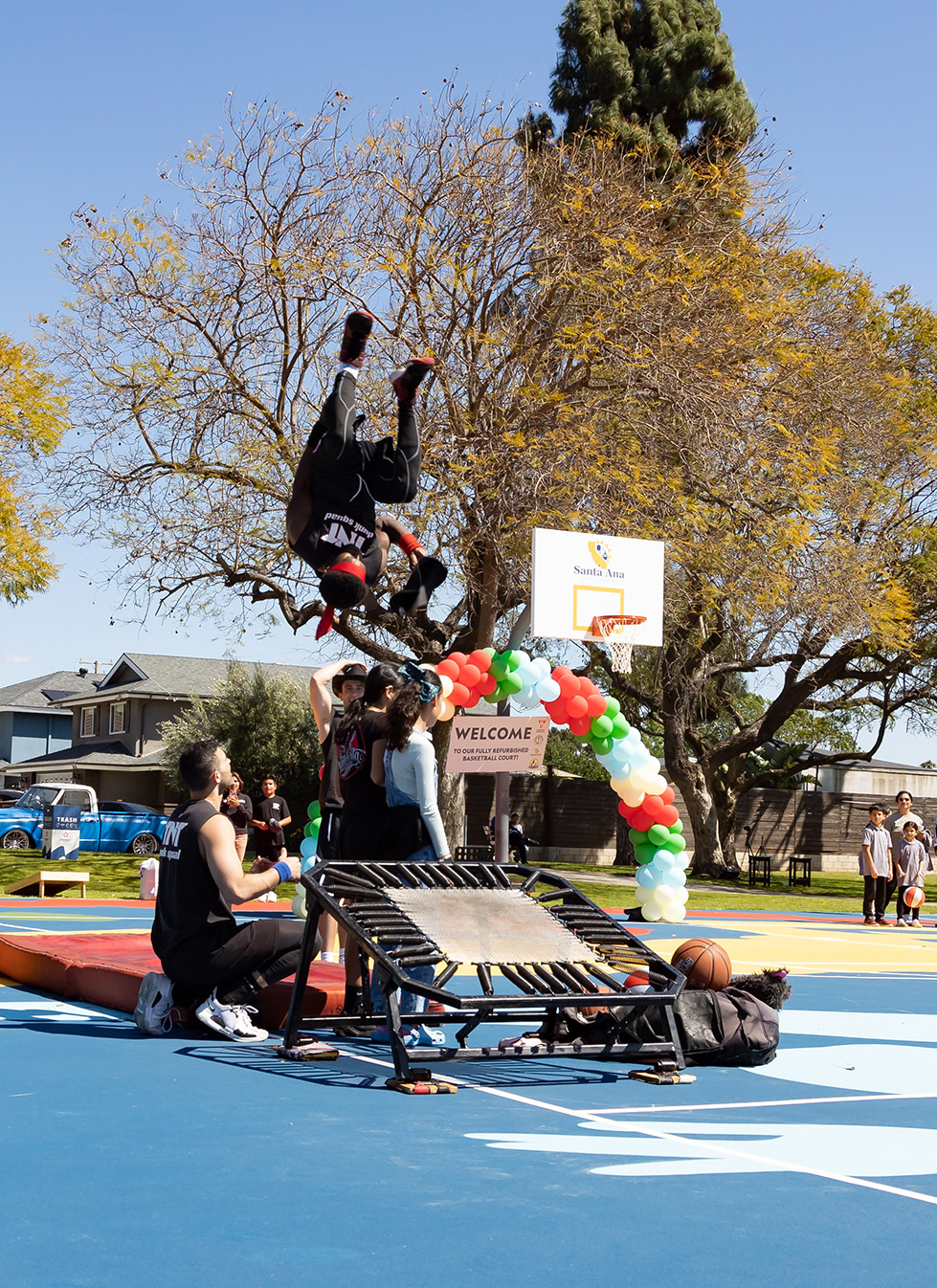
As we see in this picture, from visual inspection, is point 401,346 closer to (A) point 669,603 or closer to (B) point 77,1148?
(A) point 669,603

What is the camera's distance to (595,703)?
47.9ft

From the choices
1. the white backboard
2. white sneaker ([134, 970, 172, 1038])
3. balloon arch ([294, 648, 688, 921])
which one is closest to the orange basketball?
white sneaker ([134, 970, 172, 1038])

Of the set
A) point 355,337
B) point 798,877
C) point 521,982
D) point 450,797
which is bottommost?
point 798,877

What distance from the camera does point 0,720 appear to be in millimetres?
66625

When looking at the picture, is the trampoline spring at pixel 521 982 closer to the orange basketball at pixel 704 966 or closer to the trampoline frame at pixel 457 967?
the trampoline frame at pixel 457 967

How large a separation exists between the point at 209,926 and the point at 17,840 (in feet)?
99.9

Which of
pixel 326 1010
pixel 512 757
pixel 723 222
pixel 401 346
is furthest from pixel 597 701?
pixel 723 222

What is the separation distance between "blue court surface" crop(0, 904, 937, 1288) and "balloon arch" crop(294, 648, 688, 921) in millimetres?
6007

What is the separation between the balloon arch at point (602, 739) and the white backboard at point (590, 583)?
2.05ft

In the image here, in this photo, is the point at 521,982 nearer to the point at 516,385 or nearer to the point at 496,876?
the point at 496,876

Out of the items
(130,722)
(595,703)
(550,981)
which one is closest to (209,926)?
(550,981)

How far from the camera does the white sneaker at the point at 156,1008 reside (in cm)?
735

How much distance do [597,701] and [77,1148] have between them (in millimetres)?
10318

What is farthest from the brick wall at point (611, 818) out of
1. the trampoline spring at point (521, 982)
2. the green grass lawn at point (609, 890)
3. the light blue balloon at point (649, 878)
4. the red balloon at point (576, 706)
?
the trampoline spring at point (521, 982)
